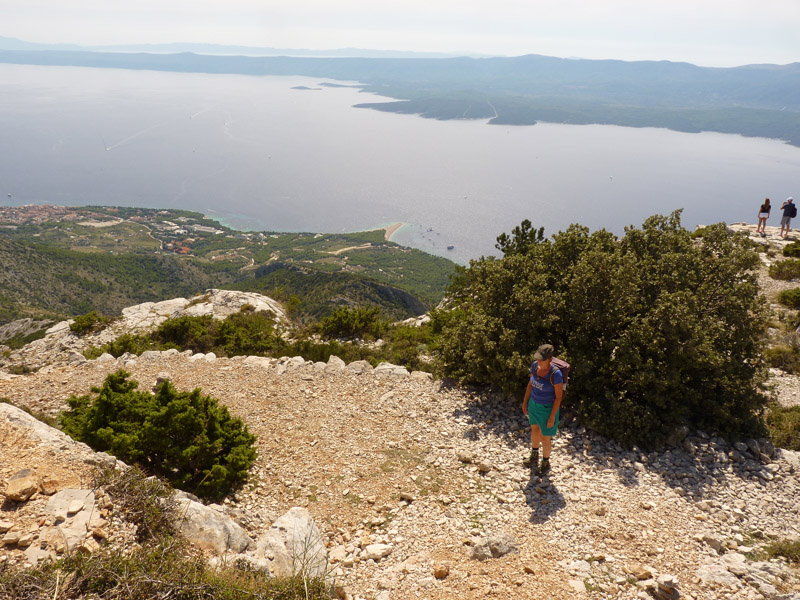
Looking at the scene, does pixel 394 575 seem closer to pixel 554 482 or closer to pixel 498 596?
pixel 498 596

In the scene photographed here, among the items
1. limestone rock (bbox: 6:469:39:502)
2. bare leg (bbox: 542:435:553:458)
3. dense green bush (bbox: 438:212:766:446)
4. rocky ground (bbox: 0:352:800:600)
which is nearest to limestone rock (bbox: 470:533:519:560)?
rocky ground (bbox: 0:352:800:600)

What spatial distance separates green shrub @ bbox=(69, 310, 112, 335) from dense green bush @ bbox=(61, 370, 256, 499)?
10863mm

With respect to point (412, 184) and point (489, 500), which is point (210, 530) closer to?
point (489, 500)

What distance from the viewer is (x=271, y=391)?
8.93m

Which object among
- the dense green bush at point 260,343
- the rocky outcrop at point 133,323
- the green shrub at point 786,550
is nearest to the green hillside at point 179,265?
the rocky outcrop at point 133,323

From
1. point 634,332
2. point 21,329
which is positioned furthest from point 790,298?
point 21,329

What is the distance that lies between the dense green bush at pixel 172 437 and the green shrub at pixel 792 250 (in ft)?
68.5

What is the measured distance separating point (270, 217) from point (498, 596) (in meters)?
132

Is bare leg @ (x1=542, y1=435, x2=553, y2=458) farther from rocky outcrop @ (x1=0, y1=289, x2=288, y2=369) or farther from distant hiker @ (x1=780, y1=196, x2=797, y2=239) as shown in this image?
distant hiker @ (x1=780, y1=196, x2=797, y2=239)

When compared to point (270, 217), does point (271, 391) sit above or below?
above

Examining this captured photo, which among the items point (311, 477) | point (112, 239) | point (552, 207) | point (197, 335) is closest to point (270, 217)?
point (112, 239)

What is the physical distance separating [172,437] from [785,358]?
42.5ft

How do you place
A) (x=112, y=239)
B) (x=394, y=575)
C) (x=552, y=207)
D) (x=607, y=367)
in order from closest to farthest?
(x=394, y=575), (x=607, y=367), (x=112, y=239), (x=552, y=207)

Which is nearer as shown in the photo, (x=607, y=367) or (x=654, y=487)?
(x=654, y=487)
